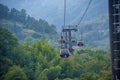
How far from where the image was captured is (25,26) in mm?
107188

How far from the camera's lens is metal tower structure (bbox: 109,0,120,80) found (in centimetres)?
1304

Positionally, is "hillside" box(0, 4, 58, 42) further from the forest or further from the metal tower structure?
the metal tower structure

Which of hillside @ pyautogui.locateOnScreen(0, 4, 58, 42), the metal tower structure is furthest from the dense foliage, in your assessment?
hillside @ pyautogui.locateOnScreen(0, 4, 58, 42)

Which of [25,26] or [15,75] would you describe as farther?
[25,26]

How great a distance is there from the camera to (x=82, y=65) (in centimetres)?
3922

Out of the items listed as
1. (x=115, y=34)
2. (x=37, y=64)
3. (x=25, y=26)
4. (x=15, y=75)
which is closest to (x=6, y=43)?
(x=37, y=64)

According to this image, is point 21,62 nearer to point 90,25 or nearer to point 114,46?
point 114,46

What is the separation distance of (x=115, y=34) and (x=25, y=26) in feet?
312

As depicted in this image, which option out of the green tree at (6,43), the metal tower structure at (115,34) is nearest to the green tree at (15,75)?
the green tree at (6,43)

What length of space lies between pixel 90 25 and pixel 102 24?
6419 millimetres

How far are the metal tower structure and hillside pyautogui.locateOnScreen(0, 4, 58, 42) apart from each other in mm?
76266

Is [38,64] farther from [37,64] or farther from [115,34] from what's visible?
[115,34]

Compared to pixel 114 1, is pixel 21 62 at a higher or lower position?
lower

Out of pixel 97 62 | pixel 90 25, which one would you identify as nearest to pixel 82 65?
pixel 97 62
